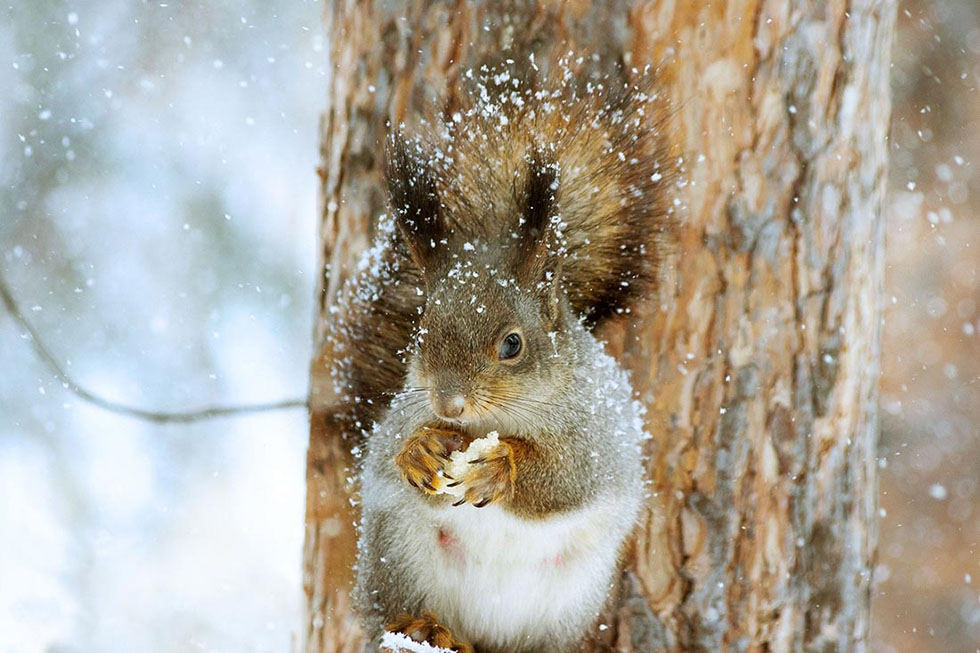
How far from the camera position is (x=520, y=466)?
3.05ft

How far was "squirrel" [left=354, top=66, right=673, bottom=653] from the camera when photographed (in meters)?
0.87

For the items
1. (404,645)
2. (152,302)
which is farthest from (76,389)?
(404,645)

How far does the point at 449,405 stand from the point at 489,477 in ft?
0.38

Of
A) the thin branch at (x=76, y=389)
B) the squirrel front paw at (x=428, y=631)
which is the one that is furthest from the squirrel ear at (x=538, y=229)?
the thin branch at (x=76, y=389)

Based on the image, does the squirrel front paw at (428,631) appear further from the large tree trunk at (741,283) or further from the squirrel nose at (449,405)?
the squirrel nose at (449,405)

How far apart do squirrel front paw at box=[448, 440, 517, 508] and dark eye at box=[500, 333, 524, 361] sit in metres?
0.11

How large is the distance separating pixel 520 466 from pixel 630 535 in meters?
0.20

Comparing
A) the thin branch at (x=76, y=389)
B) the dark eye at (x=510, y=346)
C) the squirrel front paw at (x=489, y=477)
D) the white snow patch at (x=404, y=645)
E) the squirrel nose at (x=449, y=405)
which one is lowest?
the white snow patch at (x=404, y=645)

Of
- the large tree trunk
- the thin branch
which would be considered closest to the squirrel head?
the large tree trunk

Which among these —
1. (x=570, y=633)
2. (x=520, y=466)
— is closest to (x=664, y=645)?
(x=570, y=633)

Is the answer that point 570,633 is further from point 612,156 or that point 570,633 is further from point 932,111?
point 932,111

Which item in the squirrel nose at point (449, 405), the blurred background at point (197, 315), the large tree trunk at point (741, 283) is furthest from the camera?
the blurred background at point (197, 315)

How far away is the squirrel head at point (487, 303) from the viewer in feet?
2.77

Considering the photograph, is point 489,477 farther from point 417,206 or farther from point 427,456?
point 417,206
